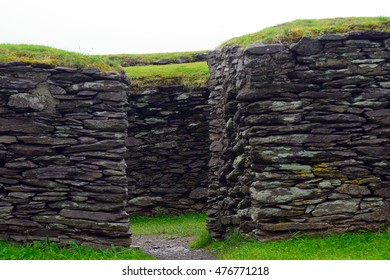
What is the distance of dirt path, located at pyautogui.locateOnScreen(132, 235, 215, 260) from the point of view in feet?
36.9

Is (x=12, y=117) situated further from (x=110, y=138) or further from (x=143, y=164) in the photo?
(x=143, y=164)

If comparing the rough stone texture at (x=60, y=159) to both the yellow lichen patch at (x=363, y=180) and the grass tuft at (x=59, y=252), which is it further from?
the yellow lichen patch at (x=363, y=180)

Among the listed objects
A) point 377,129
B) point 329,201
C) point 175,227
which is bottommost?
point 175,227

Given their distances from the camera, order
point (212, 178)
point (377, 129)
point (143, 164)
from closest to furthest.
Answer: point (377, 129) → point (212, 178) → point (143, 164)

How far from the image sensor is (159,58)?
2220 cm

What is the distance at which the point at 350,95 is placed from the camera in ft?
33.0

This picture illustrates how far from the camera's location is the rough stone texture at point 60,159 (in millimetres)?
9766

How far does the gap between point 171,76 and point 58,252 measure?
980 cm

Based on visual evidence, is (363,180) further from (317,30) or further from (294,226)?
(317,30)

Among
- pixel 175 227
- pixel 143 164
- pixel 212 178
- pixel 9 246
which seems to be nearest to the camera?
pixel 9 246

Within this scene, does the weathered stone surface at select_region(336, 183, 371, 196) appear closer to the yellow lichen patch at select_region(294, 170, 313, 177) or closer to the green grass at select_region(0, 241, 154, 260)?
the yellow lichen patch at select_region(294, 170, 313, 177)

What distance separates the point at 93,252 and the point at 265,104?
4006 millimetres

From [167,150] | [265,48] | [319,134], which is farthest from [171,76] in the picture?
[319,134]

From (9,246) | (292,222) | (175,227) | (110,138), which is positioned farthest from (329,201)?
(175,227)
